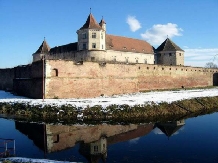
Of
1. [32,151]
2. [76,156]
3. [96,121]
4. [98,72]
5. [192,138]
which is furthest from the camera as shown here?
[98,72]

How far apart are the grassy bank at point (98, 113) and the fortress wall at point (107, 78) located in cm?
373

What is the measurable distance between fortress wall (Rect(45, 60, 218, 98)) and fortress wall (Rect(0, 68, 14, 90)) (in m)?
11.6

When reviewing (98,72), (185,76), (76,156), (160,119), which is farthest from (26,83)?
(185,76)

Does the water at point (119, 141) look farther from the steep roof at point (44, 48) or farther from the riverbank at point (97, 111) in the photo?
the steep roof at point (44, 48)

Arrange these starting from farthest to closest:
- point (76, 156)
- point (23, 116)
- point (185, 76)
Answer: point (185, 76) → point (23, 116) → point (76, 156)

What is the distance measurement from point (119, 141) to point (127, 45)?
31.9 meters

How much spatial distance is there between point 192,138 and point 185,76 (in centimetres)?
2525

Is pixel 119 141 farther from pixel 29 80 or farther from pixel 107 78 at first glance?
pixel 29 80

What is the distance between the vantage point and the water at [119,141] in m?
10.3

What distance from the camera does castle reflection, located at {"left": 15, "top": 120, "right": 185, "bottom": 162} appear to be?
11453 mm

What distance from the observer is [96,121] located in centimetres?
1612

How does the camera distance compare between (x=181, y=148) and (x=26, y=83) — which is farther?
(x=26, y=83)

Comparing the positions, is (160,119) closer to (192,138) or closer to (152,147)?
(192,138)

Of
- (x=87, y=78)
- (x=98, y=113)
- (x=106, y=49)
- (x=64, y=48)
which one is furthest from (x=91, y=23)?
(x=98, y=113)
